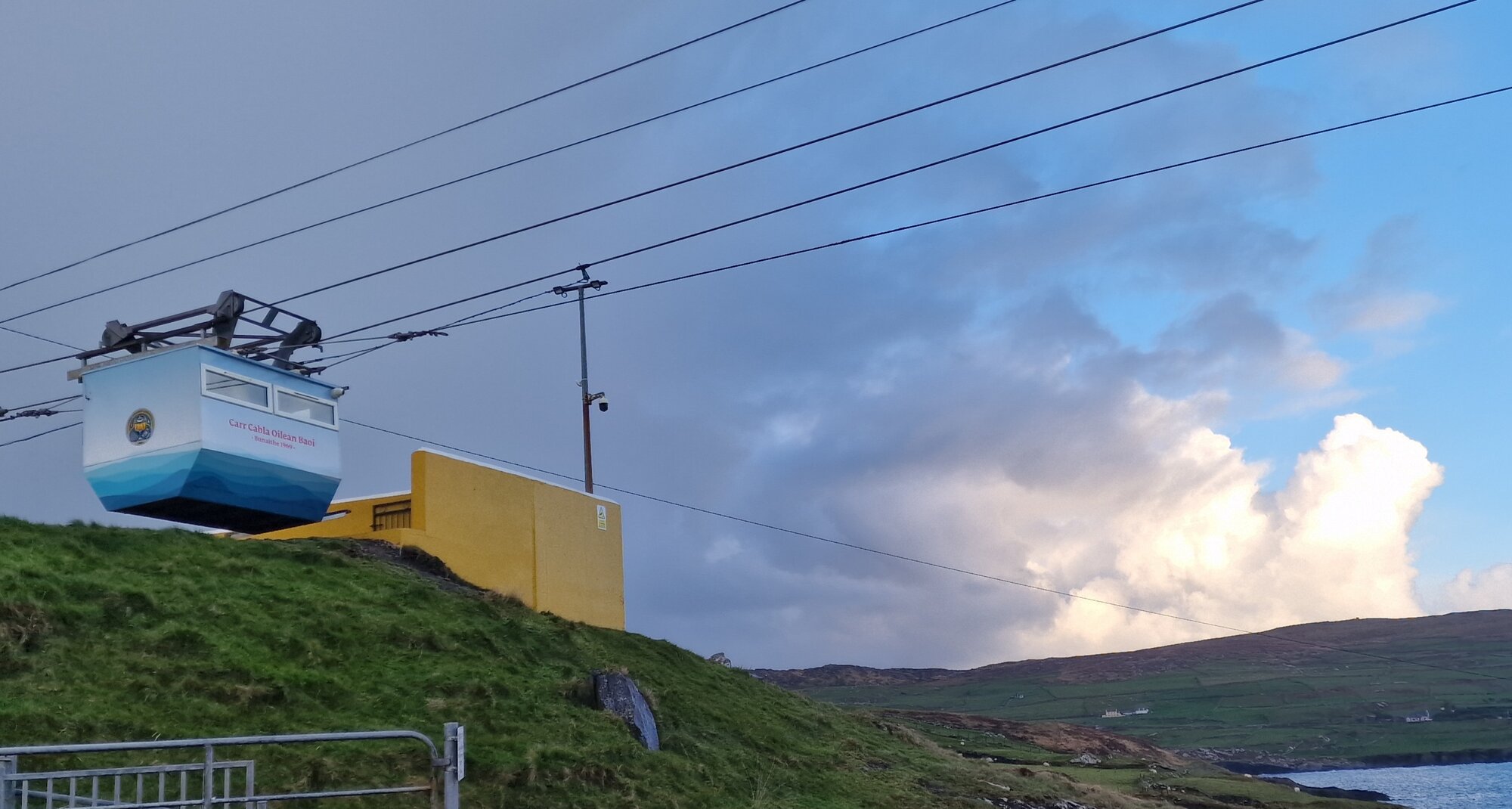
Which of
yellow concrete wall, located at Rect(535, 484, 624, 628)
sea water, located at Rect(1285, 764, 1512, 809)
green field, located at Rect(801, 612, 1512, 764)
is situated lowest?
sea water, located at Rect(1285, 764, 1512, 809)

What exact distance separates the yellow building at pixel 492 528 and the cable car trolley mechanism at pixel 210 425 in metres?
6.02

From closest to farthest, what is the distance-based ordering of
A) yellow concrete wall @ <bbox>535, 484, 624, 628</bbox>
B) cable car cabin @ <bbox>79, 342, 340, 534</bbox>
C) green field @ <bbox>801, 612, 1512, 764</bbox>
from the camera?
cable car cabin @ <bbox>79, 342, 340, 534</bbox> < yellow concrete wall @ <bbox>535, 484, 624, 628</bbox> < green field @ <bbox>801, 612, 1512, 764</bbox>

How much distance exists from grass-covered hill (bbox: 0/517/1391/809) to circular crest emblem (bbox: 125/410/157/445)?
2729mm

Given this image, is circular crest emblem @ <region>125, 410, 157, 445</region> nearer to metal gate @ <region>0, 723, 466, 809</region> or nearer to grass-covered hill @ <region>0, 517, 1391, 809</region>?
grass-covered hill @ <region>0, 517, 1391, 809</region>

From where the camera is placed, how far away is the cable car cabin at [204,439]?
22.5 m

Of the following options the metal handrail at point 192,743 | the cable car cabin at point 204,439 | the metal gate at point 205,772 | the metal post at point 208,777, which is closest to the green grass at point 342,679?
the cable car cabin at point 204,439

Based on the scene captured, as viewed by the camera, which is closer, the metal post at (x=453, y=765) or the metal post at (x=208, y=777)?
the metal post at (x=208, y=777)

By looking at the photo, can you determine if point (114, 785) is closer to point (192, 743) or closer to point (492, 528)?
point (192, 743)

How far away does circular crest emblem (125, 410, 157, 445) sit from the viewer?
75.0ft

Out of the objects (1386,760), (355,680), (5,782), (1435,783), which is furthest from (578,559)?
(1386,760)

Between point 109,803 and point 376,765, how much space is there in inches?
312

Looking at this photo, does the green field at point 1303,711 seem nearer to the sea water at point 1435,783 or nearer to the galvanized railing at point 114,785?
the sea water at point 1435,783

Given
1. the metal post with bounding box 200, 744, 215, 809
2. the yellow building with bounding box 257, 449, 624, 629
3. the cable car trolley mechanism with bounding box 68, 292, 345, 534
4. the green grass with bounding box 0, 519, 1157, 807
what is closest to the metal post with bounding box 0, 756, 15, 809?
the metal post with bounding box 200, 744, 215, 809

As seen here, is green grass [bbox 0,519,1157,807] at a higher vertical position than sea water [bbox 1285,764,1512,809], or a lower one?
higher
